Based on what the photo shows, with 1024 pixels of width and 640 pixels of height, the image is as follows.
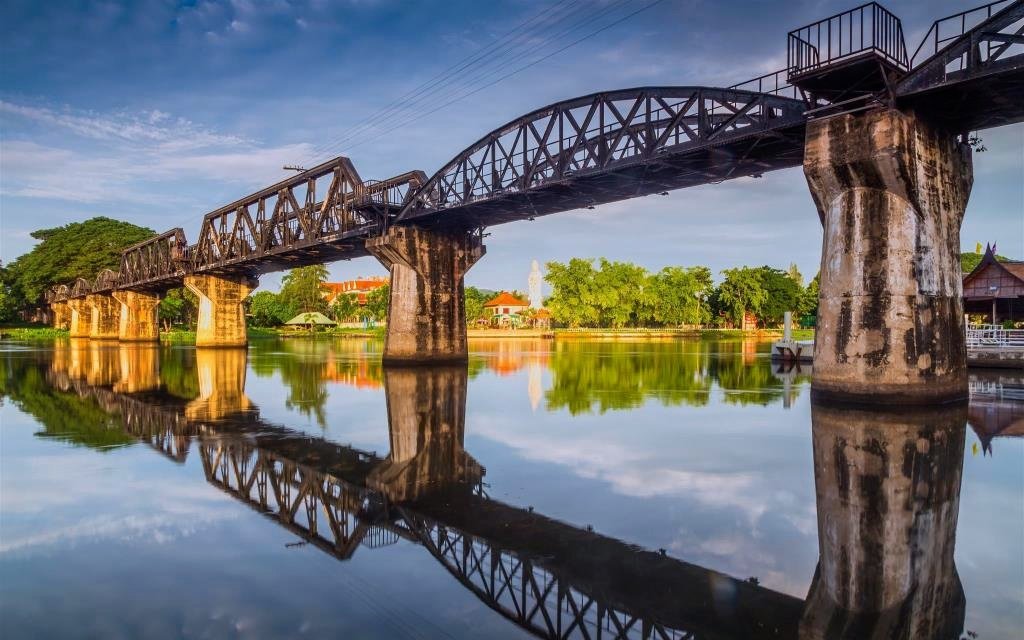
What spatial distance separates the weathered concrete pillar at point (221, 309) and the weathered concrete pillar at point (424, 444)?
43.8m

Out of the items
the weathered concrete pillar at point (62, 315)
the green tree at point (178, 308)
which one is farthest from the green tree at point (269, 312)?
the weathered concrete pillar at point (62, 315)

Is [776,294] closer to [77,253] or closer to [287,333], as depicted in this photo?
[287,333]

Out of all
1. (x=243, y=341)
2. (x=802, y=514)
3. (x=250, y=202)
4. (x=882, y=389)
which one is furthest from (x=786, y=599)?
(x=243, y=341)

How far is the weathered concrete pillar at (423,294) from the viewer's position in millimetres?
42500

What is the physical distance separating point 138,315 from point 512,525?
320ft

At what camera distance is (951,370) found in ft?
71.4

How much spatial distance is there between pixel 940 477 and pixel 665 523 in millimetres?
6072

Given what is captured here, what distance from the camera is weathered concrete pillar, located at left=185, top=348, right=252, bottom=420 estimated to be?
2134 cm

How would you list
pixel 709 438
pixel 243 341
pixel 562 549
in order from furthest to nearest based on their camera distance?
pixel 243 341
pixel 709 438
pixel 562 549

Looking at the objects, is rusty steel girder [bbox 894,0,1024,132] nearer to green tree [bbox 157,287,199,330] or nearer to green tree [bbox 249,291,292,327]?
green tree [bbox 157,287,199,330]

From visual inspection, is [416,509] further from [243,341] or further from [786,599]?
[243,341]

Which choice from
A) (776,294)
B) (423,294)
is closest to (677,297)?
(776,294)

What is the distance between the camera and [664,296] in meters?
134

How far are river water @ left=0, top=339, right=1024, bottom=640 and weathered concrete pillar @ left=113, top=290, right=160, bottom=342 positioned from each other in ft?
261
